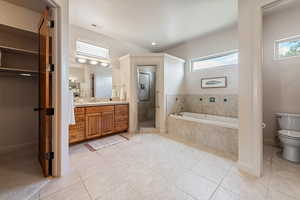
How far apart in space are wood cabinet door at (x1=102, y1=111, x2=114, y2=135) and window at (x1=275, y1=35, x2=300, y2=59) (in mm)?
3801

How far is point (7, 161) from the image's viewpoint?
6.35 feet

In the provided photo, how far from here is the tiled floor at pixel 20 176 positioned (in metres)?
1.32

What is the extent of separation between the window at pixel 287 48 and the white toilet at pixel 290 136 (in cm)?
119

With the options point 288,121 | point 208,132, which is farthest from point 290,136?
point 208,132

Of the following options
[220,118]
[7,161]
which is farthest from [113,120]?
[220,118]

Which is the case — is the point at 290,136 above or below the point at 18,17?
below

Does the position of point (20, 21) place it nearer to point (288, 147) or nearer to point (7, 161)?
point (7, 161)

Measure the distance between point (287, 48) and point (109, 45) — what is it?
13.4 feet

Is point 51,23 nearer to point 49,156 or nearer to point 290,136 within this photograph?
point 49,156

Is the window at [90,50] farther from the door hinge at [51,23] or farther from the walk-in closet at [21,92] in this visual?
the door hinge at [51,23]

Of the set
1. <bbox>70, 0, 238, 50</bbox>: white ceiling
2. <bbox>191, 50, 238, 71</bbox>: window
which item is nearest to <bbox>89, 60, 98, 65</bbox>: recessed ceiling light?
<bbox>70, 0, 238, 50</bbox>: white ceiling

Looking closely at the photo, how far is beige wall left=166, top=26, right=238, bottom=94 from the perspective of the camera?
320 centimetres

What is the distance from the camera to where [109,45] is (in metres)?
3.63

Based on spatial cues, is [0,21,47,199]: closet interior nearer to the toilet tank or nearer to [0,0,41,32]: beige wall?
A: [0,0,41,32]: beige wall
